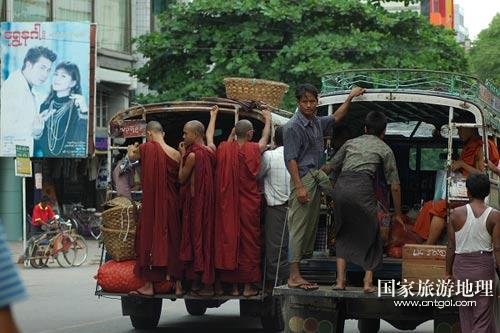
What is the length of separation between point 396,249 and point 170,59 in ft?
63.9

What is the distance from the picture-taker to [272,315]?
11641 mm

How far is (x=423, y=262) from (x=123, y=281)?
3.45 metres

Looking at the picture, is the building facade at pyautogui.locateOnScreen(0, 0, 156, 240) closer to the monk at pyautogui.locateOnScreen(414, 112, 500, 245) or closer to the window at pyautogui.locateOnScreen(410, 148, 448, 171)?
the window at pyautogui.locateOnScreen(410, 148, 448, 171)

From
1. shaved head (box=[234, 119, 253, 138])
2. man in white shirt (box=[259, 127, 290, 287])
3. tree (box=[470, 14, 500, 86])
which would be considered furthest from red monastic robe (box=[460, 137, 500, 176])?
tree (box=[470, 14, 500, 86])

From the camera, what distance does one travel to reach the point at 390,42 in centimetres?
2728

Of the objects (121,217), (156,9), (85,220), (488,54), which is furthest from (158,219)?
(488,54)

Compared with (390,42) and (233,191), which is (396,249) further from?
(390,42)

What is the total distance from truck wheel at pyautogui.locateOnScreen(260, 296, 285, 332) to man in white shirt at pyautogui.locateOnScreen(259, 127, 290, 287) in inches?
22.5

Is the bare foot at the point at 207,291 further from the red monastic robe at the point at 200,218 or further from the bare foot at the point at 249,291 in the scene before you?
the bare foot at the point at 249,291

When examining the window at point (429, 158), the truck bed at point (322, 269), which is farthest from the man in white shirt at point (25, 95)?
the truck bed at point (322, 269)

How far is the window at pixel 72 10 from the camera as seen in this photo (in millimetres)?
31859

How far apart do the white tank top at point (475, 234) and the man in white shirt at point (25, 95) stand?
792 inches

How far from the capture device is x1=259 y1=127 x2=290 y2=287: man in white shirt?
10.6m

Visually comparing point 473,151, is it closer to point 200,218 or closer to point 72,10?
point 200,218
